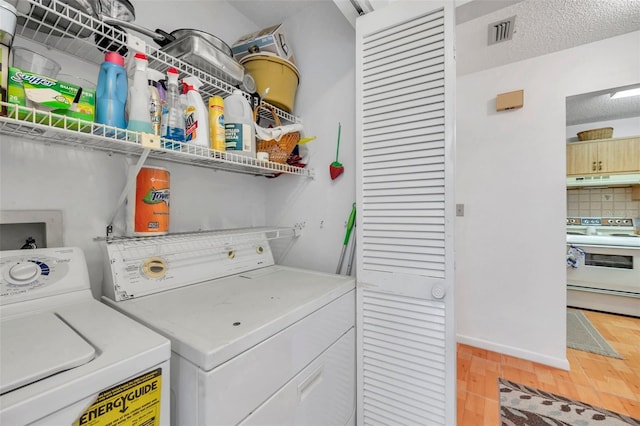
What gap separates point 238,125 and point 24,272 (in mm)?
911

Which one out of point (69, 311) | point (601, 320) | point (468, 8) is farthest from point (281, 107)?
point (601, 320)

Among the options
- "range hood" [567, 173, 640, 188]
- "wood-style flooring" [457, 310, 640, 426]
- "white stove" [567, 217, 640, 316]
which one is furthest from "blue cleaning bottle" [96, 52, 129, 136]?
"range hood" [567, 173, 640, 188]

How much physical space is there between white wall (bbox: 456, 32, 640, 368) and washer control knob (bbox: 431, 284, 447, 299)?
73.2 inches

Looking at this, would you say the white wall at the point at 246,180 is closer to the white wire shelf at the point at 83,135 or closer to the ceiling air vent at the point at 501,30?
the white wire shelf at the point at 83,135

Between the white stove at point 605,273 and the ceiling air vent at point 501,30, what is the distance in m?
3.25

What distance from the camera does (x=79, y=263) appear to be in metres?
0.97

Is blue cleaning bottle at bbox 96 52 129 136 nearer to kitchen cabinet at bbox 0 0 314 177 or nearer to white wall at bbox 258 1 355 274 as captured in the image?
kitchen cabinet at bbox 0 0 314 177

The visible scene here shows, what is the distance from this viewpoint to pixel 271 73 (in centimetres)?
150

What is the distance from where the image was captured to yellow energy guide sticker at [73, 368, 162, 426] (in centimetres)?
55

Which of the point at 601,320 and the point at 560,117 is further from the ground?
the point at 560,117

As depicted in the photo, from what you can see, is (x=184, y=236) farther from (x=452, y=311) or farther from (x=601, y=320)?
(x=601, y=320)

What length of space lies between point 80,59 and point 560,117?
11.0 feet

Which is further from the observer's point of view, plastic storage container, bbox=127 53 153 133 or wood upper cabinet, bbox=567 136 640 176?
wood upper cabinet, bbox=567 136 640 176

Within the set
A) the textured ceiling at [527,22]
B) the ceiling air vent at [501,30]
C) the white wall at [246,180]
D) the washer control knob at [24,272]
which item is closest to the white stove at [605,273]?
the textured ceiling at [527,22]
